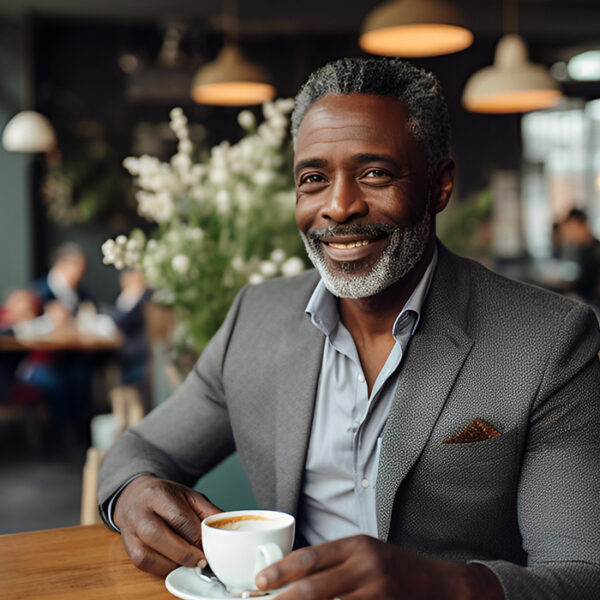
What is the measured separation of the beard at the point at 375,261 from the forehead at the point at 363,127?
13 centimetres

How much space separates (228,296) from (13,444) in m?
4.61

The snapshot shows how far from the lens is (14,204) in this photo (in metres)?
8.60

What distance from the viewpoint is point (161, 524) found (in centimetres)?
115

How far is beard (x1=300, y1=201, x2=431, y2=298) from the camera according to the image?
52.1 inches

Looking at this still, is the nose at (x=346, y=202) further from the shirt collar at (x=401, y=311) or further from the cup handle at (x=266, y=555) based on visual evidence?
the cup handle at (x=266, y=555)

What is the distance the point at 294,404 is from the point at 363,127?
49 centimetres

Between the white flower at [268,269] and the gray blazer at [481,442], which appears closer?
the gray blazer at [481,442]

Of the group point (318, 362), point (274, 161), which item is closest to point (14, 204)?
point (274, 161)

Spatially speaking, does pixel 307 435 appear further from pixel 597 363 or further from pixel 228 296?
pixel 228 296

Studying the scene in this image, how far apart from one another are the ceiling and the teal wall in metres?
0.38

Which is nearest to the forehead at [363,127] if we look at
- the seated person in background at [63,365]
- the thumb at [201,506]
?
the thumb at [201,506]

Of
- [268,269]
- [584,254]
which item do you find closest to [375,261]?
[268,269]

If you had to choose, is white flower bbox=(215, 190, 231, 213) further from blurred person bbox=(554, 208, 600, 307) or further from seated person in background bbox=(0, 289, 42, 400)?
blurred person bbox=(554, 208, 600, 307)

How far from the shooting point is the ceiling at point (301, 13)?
339 inches
